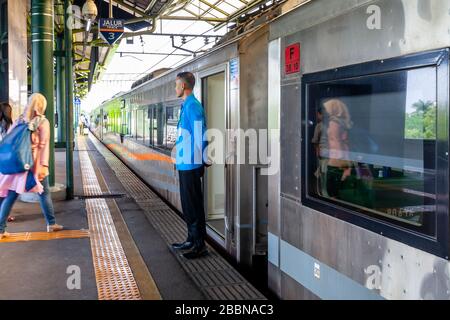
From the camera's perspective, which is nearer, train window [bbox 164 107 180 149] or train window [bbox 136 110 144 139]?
train window [bbox 164 107 180 149]

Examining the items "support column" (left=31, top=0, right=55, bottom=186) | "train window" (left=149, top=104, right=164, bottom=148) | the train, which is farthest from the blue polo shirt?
"support column" (left=31, top=0, right=55, bottom=186)

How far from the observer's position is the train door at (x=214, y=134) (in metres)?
5.90

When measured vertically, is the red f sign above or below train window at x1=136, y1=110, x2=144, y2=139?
above

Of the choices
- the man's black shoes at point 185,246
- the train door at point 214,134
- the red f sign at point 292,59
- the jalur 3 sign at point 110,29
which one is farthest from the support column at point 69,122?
the red f sign at point 292,59

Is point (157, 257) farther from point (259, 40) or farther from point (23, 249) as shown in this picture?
point (259, 40)

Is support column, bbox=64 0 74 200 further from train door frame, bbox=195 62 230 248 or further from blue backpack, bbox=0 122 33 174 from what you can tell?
train door frame, bbox=195 62 230 248

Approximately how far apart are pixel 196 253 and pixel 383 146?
281cm

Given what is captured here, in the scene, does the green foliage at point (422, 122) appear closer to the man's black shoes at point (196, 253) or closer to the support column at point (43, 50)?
the man's black shoes at point (196, 253)

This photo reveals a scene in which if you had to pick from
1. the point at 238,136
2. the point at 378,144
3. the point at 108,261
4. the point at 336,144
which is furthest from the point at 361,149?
the point at 108,261

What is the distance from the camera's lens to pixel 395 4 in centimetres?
244

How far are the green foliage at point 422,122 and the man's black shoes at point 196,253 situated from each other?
9.85 feet

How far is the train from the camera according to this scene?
223 cm

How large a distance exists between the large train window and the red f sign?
0.20 meters

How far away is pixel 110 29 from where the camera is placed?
1120cm
